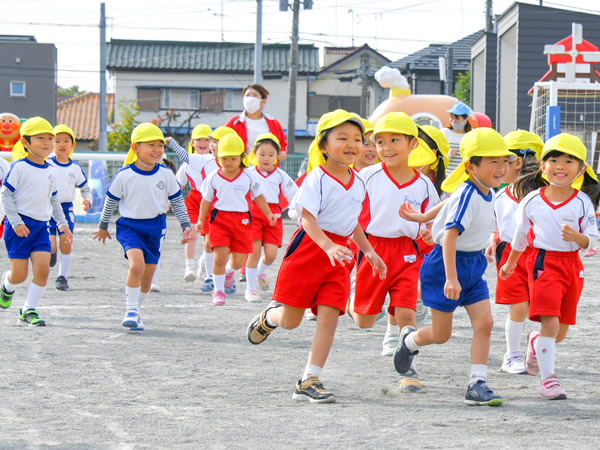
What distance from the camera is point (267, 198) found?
37.6ft

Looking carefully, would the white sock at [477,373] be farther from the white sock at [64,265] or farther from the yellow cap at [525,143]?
the white sock at [64,265]

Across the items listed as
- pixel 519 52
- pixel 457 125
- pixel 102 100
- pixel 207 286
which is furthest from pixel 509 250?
pixel 102 100

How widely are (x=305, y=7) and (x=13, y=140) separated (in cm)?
2352

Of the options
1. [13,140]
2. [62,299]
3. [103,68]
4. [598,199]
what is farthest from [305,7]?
[598,199]

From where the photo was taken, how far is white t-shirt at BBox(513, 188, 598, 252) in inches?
237

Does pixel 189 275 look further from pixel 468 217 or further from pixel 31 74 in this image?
pixel 31 74

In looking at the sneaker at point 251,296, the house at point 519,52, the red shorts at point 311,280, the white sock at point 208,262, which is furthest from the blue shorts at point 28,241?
the house at point 519,52

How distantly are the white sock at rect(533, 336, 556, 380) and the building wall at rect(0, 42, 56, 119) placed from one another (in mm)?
54365

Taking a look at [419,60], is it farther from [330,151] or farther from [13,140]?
[330,151]

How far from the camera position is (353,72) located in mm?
56000

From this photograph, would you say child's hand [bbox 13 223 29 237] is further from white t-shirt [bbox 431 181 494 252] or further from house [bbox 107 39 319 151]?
house [bbox 107 39 319 151]

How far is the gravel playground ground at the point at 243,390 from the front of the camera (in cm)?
479

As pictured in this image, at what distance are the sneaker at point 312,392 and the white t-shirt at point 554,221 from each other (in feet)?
5.07

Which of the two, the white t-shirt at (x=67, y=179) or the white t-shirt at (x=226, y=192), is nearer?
the white t-shirt at (x=226, y=192)
